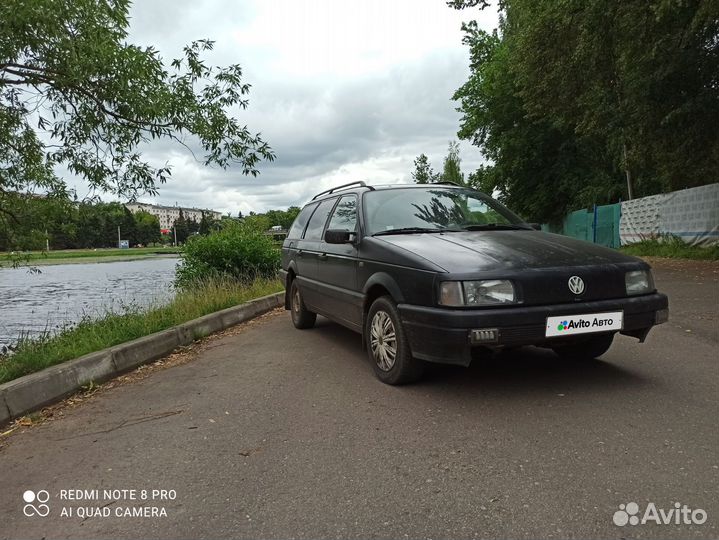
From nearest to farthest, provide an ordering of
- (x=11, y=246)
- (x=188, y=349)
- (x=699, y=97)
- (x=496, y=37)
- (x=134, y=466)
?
(x=134, y=466), (x=188, y=349), (x=11, y=246), (x=699, y=97), (x=496, y=37)

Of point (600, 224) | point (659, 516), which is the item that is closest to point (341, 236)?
point (659, 516)

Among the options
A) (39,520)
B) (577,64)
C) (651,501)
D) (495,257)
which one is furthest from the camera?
(577,64)

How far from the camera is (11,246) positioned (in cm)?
832

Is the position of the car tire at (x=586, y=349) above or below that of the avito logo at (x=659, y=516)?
above

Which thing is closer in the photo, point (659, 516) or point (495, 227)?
point (659, 516)

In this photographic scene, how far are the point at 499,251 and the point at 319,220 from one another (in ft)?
10.1

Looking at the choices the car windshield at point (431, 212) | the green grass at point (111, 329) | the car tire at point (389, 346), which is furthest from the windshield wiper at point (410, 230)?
the green grass at point (111, 329)

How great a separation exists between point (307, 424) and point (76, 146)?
20.0ft

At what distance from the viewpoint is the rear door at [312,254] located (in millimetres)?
Result: 6234

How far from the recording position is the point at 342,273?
5.29 metres

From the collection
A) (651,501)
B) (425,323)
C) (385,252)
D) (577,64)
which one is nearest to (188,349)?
(385,252)

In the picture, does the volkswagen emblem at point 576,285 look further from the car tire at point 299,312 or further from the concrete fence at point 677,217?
the concrete fence at point 677,217

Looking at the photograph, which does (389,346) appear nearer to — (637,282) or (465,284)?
(465,284)

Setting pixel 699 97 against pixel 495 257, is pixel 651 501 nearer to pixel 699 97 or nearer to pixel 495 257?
pixel 495 257
